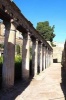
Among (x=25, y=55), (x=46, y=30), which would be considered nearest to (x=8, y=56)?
(x=25, y=55)

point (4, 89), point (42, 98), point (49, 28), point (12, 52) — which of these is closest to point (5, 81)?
point (4, 89)

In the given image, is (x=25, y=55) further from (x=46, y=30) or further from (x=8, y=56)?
(x=46, y=30)

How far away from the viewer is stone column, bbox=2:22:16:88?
12219 mm

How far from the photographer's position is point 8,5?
11.7 m

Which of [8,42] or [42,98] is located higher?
[8,42]

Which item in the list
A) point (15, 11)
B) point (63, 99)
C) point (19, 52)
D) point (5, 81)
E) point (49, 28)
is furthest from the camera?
point (49, 28)

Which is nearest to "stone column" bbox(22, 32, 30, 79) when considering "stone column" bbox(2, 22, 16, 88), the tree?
"stone column" bbox(2, 22, 16, 88)

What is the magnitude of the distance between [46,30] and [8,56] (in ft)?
194

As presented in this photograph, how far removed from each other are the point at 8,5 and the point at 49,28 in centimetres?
6074

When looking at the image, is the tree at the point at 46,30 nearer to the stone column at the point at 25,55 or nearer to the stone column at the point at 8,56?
the stone column at the point at 25,55

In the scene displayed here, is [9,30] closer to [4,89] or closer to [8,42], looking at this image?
[8,42]

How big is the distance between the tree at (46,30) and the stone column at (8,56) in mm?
56528

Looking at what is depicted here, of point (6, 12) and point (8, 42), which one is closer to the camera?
point (6, 12)

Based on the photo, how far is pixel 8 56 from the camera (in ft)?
40.7
